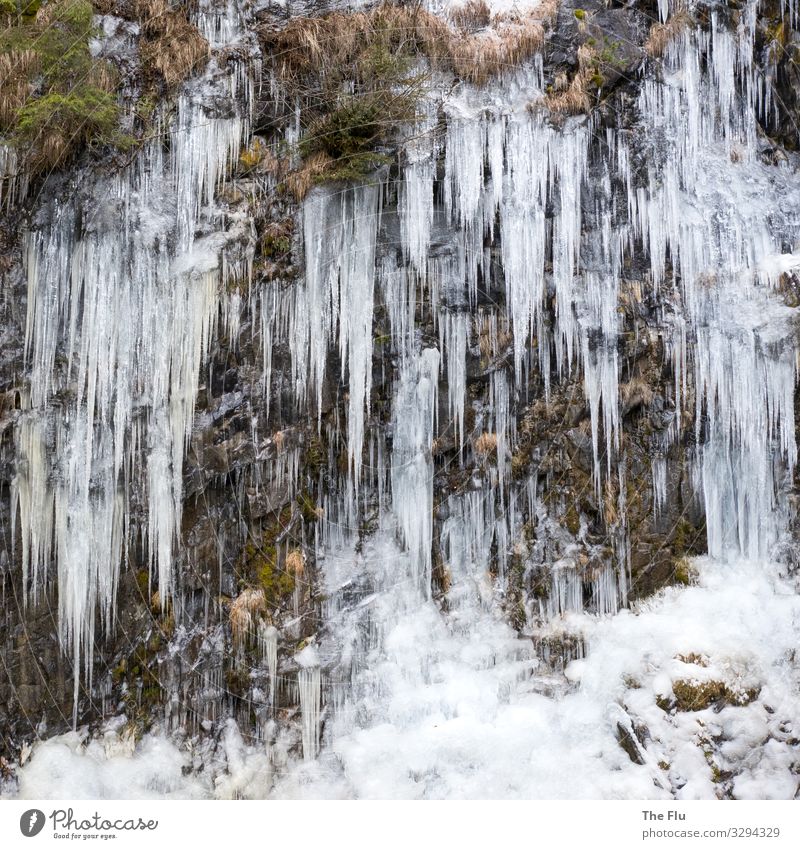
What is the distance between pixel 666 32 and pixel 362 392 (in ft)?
14.8

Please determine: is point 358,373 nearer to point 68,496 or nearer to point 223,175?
point 223,175

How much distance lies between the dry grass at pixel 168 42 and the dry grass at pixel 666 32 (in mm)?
4213

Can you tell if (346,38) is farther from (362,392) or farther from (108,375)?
(108,375)

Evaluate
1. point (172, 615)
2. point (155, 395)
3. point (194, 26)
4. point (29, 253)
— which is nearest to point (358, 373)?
point (155, 395)

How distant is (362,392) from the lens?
22.2ft

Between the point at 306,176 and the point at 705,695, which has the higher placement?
the point at 306,176

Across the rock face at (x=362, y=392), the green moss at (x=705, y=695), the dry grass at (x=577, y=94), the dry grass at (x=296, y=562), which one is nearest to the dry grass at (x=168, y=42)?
the rock face at (x=362, y=392)

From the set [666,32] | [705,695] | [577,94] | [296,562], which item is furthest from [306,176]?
[705,695]

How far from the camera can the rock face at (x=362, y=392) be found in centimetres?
661

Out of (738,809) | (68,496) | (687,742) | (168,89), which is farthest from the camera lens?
(168,89)

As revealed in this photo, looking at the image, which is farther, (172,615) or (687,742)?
(172,615)

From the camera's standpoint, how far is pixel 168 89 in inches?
279

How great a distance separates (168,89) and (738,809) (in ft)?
25.3

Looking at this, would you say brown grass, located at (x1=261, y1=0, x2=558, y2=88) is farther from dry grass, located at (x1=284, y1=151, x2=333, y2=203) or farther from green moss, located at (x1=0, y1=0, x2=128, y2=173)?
green moss, located at (x1=0, y1=0, x2=128, y2=173)
